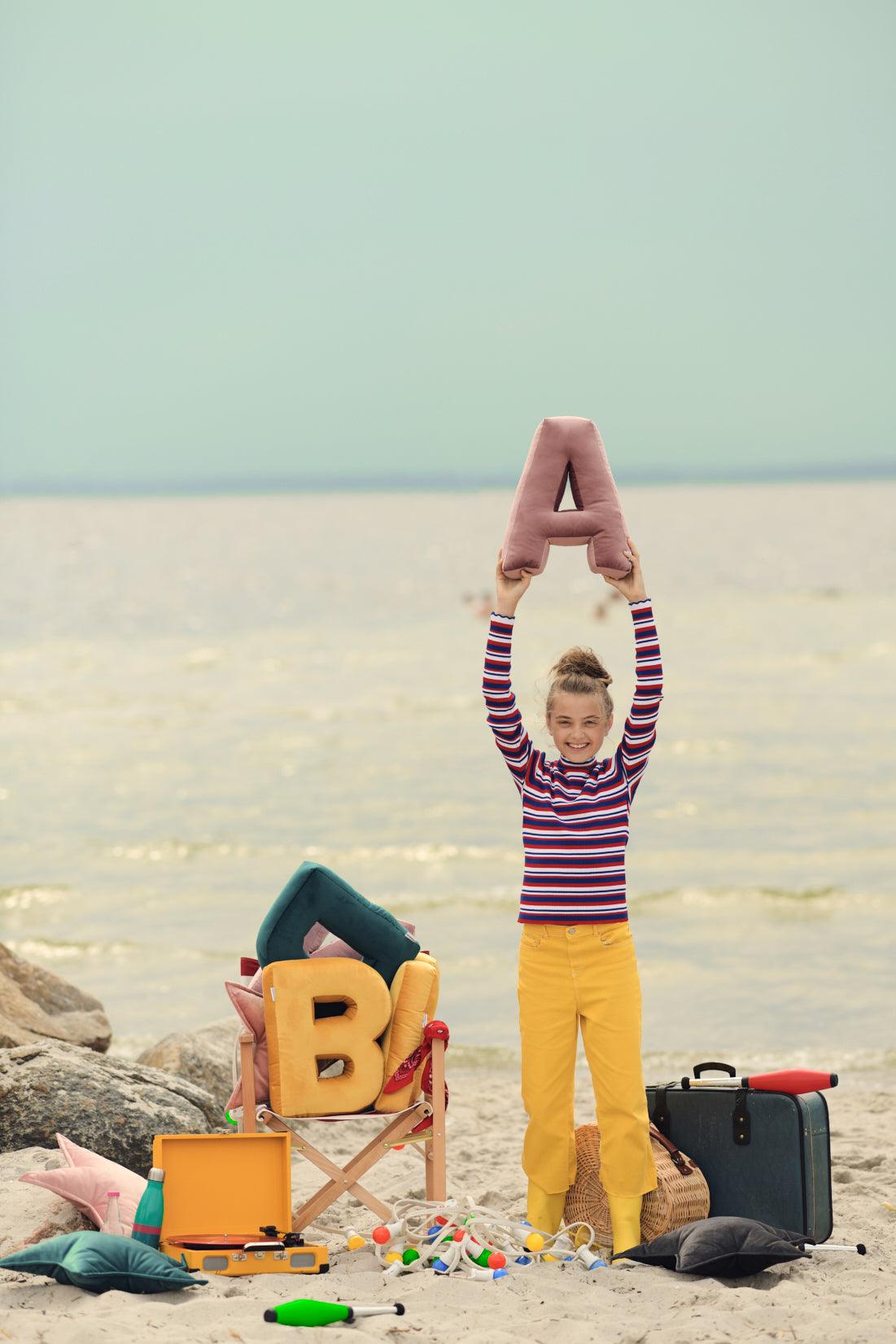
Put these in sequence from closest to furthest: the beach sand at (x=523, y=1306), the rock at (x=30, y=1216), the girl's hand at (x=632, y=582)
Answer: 1. the beach sand at (x=523, y=1306)
2. the rock at (x=30, y=1216)
3. the girl's hand at (x=632, y=582)

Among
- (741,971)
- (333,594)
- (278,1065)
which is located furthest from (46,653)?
(278,1065)

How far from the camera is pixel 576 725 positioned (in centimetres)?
497

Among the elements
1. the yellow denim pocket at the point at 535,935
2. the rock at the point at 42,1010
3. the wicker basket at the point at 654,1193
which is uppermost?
the yellow denim pocket at the point at 535,935

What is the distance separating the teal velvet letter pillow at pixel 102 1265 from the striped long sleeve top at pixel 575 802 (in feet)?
5.07

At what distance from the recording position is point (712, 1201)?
502 cm

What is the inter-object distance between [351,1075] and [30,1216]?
113 cm

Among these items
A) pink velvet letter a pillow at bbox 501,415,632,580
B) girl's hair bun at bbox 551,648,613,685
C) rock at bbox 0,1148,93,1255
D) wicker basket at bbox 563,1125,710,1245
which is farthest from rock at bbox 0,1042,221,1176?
pink velvet letter a pillow at bbox 501,415,632,580

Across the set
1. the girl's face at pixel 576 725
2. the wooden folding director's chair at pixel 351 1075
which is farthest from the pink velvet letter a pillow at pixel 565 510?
the wooden folding director's chair at pixel 351 1075

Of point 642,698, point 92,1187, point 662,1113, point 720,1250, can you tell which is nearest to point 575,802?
point 642,698

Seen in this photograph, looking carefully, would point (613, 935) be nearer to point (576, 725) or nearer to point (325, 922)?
point (576, 725)

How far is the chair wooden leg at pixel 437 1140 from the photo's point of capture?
4832mm

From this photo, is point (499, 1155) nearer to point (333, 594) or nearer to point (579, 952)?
point (579, 952)

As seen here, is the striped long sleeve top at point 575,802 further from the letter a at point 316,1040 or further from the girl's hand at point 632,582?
the letter a at point 316,1040

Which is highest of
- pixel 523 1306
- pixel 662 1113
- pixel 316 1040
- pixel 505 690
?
pixel 505 690
